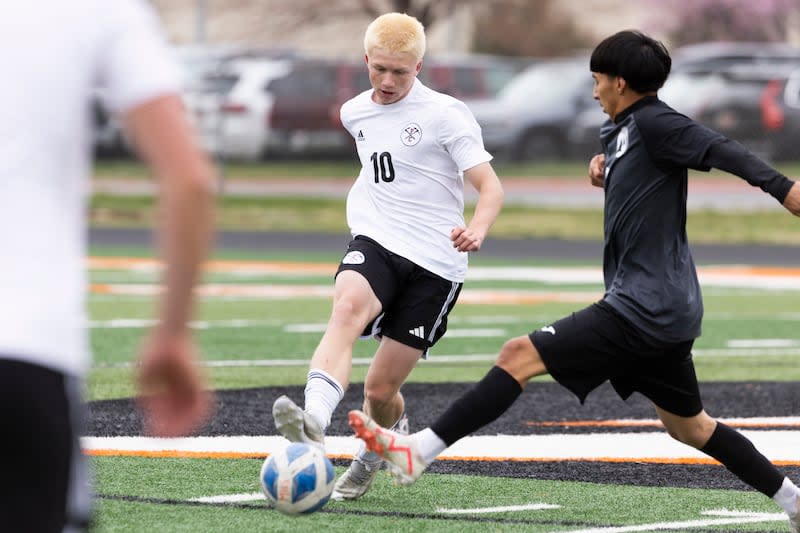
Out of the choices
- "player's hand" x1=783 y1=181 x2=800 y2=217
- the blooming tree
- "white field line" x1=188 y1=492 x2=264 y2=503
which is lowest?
the blooming tree

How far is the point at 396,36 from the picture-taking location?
263 inches

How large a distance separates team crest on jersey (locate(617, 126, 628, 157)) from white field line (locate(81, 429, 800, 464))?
2.09 m

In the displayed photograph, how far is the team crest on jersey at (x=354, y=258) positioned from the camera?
6.68 meters

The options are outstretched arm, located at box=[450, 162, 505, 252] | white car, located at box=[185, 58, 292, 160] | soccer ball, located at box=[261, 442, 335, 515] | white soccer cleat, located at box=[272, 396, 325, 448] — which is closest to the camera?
soccer ball, located at box=[261, 442, 335, 515]

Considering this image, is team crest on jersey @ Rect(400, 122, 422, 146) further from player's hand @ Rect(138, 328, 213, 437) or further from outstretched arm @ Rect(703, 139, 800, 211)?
player's hand @ Rect(138, 328, 213, 437)

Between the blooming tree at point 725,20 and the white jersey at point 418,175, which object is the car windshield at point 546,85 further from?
the white jersey at point 418,175

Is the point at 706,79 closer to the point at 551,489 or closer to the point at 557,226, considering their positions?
the point at 557,226

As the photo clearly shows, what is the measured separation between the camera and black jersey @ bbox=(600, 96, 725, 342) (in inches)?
231

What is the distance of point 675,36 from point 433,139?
48784 mm

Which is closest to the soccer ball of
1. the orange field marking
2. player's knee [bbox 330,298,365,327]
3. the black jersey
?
player's knee [bbox 330,298,365,327]

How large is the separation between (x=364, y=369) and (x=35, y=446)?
28.0 ft

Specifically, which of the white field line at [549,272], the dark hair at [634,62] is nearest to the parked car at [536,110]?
the white field line at [549,272]

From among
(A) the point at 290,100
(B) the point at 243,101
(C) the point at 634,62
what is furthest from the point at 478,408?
(A) the point at 290,100

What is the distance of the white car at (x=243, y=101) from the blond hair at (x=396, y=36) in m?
23.8
